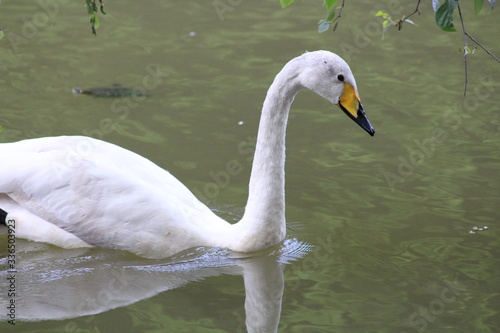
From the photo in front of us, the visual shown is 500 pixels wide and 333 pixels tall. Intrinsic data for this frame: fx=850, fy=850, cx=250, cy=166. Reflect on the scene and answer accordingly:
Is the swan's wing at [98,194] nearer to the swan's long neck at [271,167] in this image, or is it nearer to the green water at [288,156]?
the green water at [288,156]

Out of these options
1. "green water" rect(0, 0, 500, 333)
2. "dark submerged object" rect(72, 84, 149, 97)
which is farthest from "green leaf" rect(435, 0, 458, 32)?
"dark submerged object" rect(72, 84, 149, 97)

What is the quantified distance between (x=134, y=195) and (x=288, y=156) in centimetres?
230

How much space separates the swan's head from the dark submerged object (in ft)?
11.9

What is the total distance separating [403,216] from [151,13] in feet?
19.9

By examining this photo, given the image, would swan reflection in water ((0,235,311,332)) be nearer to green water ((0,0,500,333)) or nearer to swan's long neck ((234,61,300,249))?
green water ((0,0,500,333))

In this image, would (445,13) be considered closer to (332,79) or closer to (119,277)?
(332,79)

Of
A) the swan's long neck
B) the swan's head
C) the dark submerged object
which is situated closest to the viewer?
the swan's head

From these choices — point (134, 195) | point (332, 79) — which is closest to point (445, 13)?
point (332, 79)

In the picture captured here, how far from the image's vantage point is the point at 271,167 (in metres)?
6.30

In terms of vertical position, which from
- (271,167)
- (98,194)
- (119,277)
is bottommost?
(119,277)

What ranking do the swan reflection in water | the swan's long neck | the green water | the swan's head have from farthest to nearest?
the swan's long neck → the swan's head → the green water → the swan reflection in water

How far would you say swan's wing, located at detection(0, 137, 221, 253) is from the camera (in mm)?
6250

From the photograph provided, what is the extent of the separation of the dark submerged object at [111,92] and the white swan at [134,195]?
281 centimetres

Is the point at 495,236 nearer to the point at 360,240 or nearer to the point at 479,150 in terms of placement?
the point at 360,240
